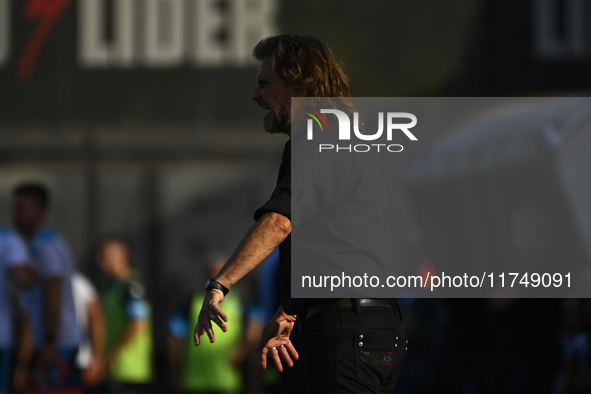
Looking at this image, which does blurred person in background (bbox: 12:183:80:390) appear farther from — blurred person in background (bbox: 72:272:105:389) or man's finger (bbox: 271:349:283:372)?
man's finger (bbox: 271:349:283:372)

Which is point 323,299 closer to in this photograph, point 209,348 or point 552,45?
point 209,348

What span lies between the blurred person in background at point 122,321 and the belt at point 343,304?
510 cm

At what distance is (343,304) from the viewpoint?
2.82m

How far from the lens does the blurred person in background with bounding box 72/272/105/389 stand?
24.7ft

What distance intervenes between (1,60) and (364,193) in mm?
10099

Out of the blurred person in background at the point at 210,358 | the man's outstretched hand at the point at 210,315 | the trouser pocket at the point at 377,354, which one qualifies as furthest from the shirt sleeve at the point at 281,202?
the blurred person in background at the point at 210,358

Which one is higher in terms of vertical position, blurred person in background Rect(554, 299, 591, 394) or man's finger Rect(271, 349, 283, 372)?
blurred person in background Rect(554, 299, 591, 394)

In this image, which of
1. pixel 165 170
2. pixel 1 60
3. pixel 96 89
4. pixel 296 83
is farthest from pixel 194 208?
pixel 296 83

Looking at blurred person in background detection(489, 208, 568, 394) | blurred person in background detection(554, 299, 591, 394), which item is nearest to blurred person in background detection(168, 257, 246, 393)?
blurred person in background detection(489, 208, 568, 394)

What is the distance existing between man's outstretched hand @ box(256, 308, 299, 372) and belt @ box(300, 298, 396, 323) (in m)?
0.17

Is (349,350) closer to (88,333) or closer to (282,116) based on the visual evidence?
(282,116)

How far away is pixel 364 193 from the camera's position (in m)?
2.95

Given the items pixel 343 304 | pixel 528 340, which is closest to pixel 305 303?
pixel 343 304

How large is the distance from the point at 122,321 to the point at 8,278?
1.62 metres
